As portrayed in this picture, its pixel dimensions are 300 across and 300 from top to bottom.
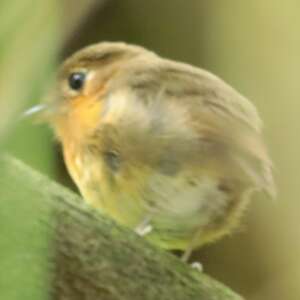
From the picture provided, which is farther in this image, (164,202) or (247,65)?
(247,65)

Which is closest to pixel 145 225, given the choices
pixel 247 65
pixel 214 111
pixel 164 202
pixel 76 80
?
pixel 164 202

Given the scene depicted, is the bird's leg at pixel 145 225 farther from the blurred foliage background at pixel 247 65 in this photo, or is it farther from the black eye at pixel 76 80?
the black eye at pixel 76 80

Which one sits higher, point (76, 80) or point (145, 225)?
point (76, 80)

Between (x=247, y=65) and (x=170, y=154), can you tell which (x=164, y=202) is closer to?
(x=170, y=154)

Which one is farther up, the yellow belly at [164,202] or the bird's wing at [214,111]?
the bird's wing at [214,111]

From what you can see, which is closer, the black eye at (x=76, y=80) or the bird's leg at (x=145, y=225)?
the bird's leg at (x=145, y=225)

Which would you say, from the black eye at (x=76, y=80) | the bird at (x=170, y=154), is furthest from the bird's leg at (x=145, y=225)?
the black eye at (x=76, y=80)
